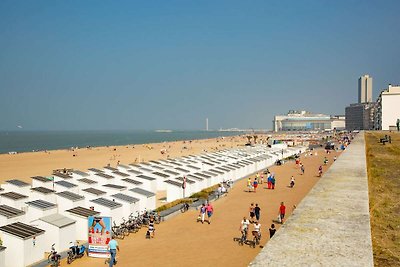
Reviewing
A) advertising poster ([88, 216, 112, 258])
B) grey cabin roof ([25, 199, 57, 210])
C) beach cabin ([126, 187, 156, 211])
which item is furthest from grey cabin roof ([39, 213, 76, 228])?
beach cabin ([126, 187, 156, 211])

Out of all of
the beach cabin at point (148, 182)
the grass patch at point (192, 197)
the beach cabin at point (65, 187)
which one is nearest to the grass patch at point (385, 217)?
the grass patch at point (192, 197)

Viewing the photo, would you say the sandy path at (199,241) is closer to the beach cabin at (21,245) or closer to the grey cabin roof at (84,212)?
the beach cabin at (21,245)

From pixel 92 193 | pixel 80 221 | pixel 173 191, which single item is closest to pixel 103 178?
pixel 173 191

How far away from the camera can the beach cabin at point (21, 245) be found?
11727 mm

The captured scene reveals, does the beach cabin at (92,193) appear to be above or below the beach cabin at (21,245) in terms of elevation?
above

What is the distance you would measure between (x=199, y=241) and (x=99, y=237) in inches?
148

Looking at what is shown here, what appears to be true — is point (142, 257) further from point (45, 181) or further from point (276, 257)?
point (45, 181)

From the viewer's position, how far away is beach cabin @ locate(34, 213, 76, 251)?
42.5ft

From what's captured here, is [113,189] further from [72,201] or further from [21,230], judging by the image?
[21,230]

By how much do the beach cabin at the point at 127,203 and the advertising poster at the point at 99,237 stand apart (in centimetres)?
364

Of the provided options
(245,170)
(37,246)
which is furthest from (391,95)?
(37,246)

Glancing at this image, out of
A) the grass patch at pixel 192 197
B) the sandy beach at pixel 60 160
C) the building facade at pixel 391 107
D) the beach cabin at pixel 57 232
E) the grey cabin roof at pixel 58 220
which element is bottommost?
the sandy beach at pixel 60 160

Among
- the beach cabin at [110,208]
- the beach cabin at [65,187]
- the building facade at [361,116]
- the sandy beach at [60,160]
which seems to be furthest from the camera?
the building facade at [361,116]

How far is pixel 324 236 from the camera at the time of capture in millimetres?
5191
